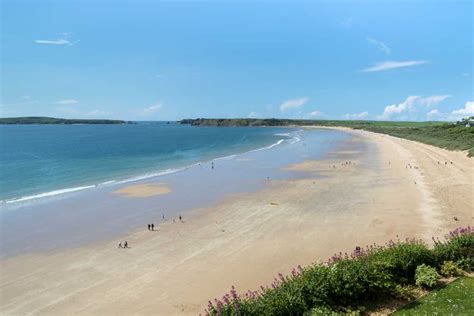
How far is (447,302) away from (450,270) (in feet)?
8.60

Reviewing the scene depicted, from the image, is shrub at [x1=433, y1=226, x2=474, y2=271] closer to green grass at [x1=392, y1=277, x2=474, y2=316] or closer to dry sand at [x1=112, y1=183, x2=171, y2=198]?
green grass at [x1=392, y1=277, x2=474, y2=316]

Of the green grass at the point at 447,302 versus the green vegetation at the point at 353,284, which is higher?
the green vegetation at the point at 353,284

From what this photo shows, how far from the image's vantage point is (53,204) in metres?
34.6

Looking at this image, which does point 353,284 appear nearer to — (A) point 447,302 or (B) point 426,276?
(A) point 447,302

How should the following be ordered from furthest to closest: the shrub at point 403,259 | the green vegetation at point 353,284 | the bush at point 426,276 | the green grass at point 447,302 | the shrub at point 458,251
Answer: the shrub at point 458,251
the shrub at point 403,259
the bush at point 426,276
the green vegetation at point 353,284
the green grass at point 447,302

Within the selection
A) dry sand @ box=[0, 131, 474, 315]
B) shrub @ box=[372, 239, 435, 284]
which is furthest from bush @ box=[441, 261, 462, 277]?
dry sand @ box=[0, 131, 474, 315]

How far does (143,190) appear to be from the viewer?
133 ft

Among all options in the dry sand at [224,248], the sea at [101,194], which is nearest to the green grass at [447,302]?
the dry sand at [224,248]

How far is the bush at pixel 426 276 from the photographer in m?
12.1

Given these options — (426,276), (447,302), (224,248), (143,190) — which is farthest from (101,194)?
(447,302)

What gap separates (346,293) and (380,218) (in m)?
16.9

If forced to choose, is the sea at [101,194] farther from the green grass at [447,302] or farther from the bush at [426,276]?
the green grass at [447,302]

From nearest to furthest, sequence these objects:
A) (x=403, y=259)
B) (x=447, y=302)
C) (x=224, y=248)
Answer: (x=447, y=302) < (x=403, y=259) < (x=224, y=248)

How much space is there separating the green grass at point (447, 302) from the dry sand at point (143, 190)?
1181 inches
